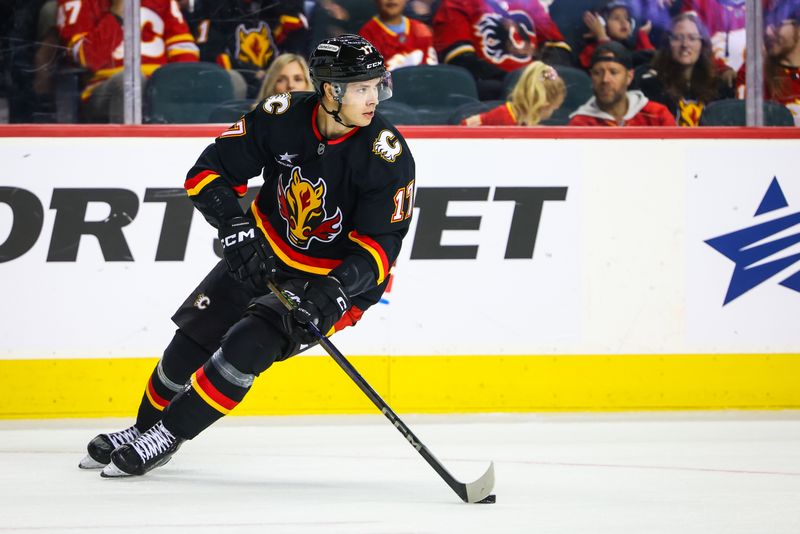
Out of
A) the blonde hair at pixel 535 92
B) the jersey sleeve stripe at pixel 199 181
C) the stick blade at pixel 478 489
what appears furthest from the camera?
the blonde hair at pixel 535 92

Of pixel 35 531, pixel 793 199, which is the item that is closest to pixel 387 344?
pixel 793 199

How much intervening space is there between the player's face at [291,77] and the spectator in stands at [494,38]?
1.62 ft

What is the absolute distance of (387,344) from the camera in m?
4.34

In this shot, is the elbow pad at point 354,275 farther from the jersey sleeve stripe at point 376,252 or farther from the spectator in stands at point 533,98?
the spectator in stands at point 533,98

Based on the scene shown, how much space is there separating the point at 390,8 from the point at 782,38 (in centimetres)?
141

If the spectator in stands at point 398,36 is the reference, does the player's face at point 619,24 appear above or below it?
above

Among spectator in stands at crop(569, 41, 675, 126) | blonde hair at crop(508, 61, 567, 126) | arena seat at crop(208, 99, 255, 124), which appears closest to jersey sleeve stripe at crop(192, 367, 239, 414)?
arena seat at crop(208, 99, 255, 124)

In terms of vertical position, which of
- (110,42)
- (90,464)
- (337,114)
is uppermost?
(337,114)

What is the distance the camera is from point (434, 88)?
4492mm

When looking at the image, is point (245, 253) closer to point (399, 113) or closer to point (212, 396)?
point (212, 396)

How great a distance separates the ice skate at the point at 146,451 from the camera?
314 cm

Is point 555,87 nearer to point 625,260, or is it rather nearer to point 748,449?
point 625,260

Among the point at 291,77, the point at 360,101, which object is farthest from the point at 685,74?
the point at 360,101

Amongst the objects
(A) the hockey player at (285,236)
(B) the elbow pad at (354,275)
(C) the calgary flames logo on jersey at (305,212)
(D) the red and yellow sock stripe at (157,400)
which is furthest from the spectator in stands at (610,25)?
(D) the red and yellow sock stripe at (157,400)
